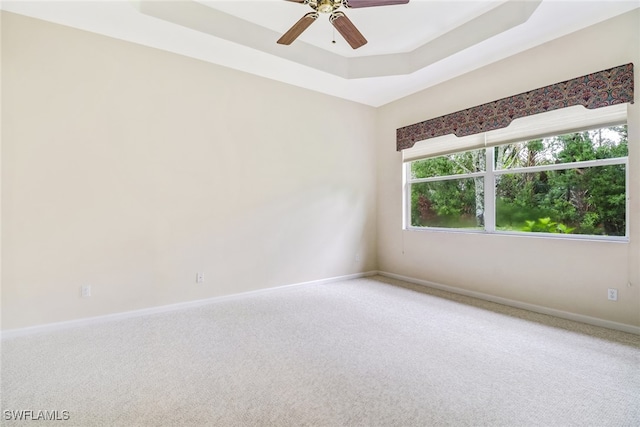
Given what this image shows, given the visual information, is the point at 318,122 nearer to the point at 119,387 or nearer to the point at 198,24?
the point at 198,24

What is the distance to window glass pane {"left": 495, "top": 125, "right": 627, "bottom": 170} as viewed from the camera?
9.34ft

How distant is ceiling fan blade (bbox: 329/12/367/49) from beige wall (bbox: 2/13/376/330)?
1614 mm

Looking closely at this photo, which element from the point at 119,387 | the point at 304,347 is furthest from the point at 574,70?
the point at 119,387

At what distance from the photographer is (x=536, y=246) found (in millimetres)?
3283

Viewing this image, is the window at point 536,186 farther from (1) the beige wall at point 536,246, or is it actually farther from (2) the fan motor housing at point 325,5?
(2) the fan motor housing at point 325,5

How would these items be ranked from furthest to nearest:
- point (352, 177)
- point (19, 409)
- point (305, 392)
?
point (352, 177)
point (305, 392)
point (19, 409)

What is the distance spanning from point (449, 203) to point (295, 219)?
2224 millimetres

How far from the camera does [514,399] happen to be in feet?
5.82

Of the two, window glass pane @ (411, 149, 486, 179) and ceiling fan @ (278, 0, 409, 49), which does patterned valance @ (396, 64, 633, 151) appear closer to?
window glass pane @ (411, 149, 486, 179)

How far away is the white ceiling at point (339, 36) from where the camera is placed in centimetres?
272

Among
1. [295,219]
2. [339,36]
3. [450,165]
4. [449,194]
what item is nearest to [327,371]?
[295,219]

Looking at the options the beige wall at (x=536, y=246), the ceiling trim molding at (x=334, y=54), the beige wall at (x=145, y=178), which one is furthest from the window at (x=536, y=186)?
the beige wall at (x=145, y=178)

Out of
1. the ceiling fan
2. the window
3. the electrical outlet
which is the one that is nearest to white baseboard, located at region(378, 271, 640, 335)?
the window

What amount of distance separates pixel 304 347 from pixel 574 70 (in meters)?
3.72
